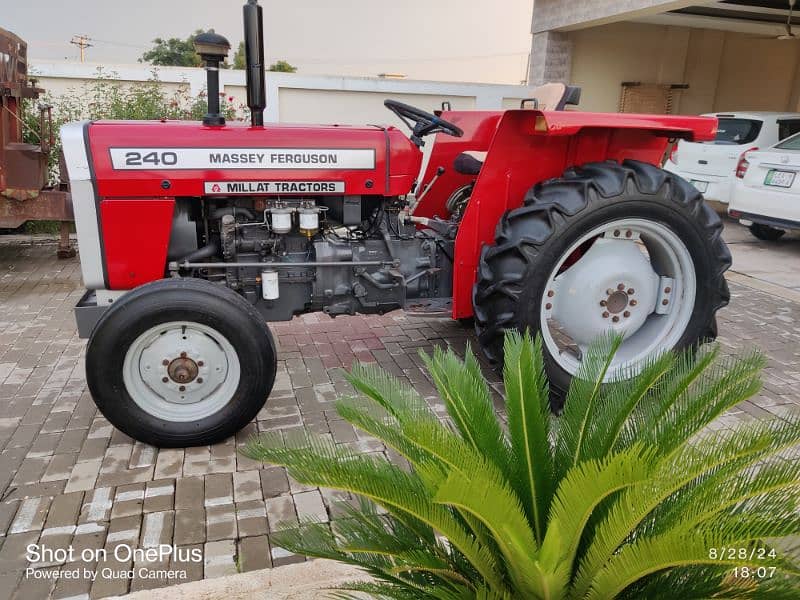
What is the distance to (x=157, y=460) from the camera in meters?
2.95

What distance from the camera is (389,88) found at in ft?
33.7

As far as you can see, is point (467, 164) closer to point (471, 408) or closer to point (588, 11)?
point (471, 408)

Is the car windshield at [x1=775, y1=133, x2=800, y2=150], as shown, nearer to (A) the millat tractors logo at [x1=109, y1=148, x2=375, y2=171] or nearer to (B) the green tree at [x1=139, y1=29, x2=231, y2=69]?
(A) the millat tractors logo at [x1=109, y1=148, x2=375, y2=171]

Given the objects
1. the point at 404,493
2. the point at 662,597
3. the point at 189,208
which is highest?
the point at 189,208

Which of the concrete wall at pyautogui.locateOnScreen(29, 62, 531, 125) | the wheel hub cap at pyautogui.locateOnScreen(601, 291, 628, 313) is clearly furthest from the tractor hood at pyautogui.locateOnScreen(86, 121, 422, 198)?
the concrete wall at pyautogui.locateOnScreen(29, 62, 531, 125)

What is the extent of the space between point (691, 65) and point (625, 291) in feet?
44.3

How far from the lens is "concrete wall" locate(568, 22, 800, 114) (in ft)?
45.1

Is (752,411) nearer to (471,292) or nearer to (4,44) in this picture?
(471,292)

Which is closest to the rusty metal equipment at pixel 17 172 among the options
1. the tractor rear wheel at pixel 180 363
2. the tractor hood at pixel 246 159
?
the tractor hood at pixel 246 159

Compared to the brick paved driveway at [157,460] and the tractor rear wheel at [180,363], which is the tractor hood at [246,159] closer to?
the tractor rear wheel at [180,363]

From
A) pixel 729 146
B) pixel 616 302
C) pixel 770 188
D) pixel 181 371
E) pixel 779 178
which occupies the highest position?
pixel 729 146

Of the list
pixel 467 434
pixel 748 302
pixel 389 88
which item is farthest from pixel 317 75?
pixel 467 434

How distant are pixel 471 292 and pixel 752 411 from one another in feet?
5.61
